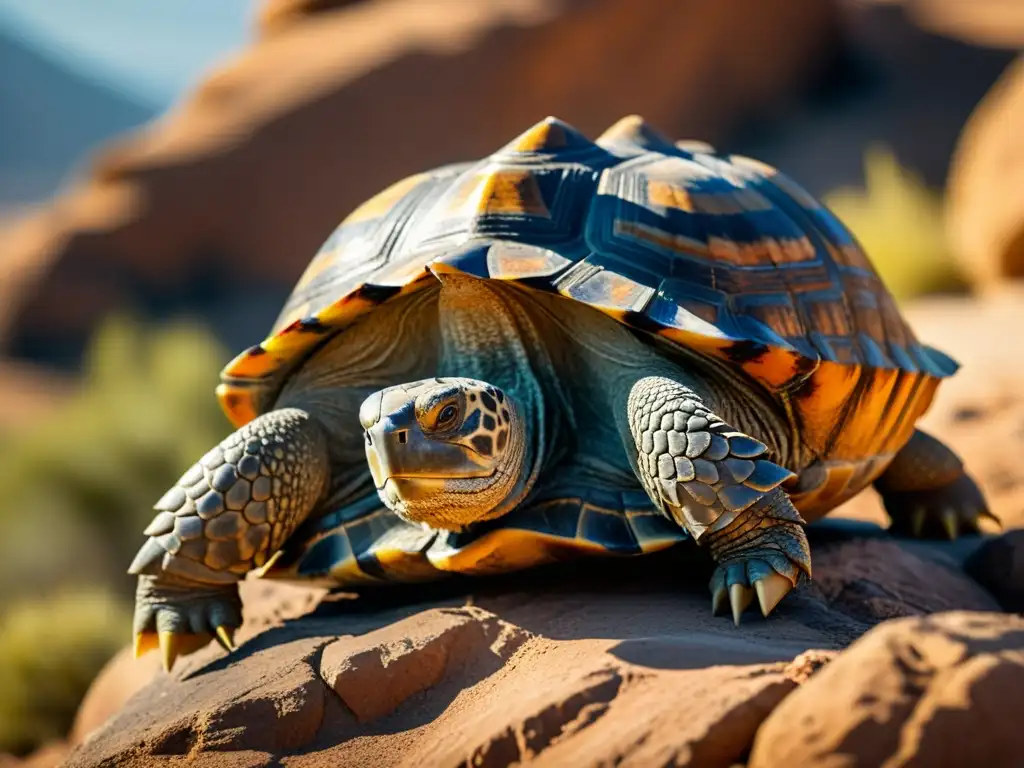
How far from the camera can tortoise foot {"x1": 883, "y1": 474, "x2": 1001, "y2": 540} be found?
4.24 meters

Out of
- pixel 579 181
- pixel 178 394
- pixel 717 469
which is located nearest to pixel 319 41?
pixel 178 394

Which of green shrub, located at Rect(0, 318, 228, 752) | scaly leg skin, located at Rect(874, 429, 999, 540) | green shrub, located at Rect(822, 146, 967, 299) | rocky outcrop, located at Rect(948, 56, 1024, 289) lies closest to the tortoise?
scaly leg skin, located at Rect(874, 429, 999, 540)

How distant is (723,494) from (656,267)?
78 centimetres

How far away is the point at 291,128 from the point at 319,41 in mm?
2081

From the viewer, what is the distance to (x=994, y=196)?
1035 cm

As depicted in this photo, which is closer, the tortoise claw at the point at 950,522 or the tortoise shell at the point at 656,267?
the tortoise shell at the point at 656,267

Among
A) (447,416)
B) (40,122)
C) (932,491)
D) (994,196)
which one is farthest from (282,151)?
(40,122)

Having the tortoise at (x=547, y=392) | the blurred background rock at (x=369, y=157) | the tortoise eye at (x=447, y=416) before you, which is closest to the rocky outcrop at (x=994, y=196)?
the blurred background rock at (x=369, y=157)

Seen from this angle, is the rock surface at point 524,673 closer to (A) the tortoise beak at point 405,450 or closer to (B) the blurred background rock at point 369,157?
(A) the tortoise beak at point 405,450

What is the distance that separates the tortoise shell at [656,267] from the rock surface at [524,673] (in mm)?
649

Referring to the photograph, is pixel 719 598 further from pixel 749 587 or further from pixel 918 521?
pixel 918 521

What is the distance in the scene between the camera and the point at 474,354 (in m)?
3.28

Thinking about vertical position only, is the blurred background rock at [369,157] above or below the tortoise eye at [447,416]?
above

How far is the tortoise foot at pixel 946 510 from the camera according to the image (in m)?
4.24
